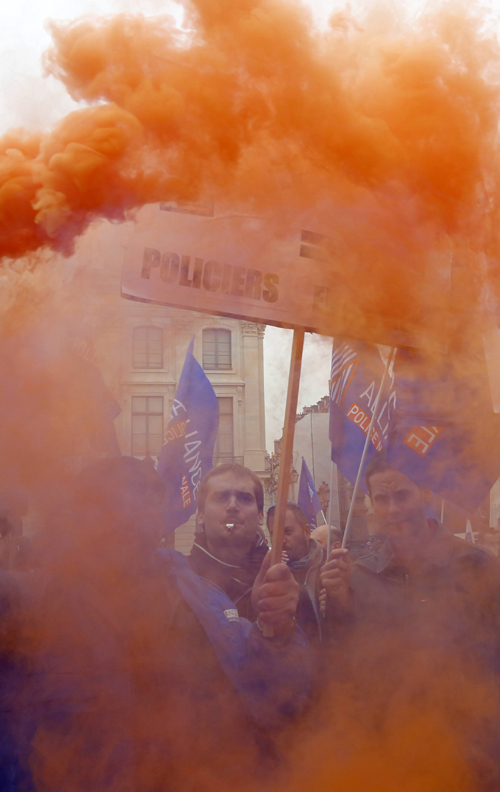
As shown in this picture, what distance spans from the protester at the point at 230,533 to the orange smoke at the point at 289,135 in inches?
50.6

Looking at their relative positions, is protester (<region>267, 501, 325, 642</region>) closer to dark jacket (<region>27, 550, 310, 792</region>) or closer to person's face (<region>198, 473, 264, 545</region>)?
person's face (<region>198, 473, 264, 545</region>)

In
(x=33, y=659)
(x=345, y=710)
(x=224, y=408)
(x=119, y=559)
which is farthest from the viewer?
(x=224, y=408)

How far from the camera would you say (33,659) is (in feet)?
6.25

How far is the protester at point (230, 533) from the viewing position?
2.85 m

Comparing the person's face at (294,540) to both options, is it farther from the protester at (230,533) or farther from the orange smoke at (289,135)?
the orange smoke at (289,135)

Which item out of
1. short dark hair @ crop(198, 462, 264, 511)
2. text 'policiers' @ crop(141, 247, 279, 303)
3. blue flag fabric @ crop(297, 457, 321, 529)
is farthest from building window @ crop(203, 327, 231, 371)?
blue flag fabric @ crop(297, 457, 321, 529)

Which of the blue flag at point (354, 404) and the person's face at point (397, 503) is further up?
the blue flag at point (354, 404)

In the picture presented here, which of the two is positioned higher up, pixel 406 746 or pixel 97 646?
pixel 97 646

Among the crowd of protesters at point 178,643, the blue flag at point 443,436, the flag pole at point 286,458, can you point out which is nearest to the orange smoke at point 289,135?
the flag pole at point 286,458

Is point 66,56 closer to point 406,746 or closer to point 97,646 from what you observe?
point 97,646

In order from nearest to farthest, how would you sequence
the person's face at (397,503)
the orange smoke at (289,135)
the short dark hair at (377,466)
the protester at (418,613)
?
the orange smoke at (289,135)
the protester at (418,613)
the person's face at (397,503)
the short dark hair at (377,466)

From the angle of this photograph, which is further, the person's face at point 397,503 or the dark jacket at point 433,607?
the person's face at point 397,503

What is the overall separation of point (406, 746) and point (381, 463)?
1369 millimetres

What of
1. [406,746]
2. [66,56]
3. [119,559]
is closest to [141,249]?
[66,56]
